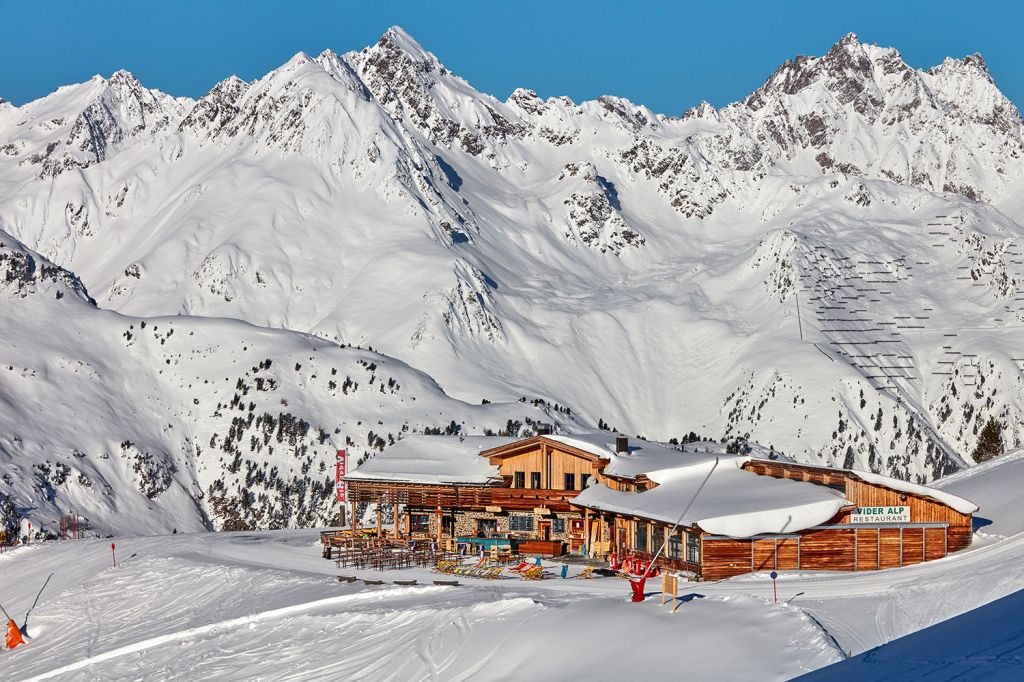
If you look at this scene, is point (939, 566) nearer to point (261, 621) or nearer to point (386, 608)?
point (386, 608)

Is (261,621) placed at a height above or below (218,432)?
below

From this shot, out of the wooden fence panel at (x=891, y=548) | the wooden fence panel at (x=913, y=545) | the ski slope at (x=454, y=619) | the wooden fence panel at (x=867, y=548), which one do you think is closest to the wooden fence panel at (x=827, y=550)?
the wooden fence panel at (x=867, y=548)

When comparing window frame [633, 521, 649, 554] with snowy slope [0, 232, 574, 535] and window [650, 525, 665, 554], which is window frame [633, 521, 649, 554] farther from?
snowy slope [0, 232, 574, 535]

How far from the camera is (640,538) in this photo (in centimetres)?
5934

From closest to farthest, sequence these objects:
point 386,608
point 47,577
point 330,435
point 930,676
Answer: point 930,676 → point 386,608 → point 47,577 → point 330,435

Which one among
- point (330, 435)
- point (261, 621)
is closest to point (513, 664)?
point (261, 621)

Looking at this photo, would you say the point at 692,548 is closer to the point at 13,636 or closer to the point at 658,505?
the point at 658,505

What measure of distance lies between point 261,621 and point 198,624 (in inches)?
162

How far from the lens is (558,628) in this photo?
138 feet

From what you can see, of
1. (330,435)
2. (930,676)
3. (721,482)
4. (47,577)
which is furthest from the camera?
(330,435)

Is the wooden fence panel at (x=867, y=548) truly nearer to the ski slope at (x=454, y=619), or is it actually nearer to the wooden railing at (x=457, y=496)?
the ski slope at (x=454, y=619)

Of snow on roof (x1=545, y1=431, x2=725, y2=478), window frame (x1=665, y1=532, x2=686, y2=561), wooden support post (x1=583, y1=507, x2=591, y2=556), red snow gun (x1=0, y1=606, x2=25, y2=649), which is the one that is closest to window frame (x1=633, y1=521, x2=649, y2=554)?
window frame (x1=665, y1=532, x2=686, y2=561)

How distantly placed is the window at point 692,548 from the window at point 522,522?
16266 millimetres

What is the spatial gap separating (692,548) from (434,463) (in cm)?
2179
